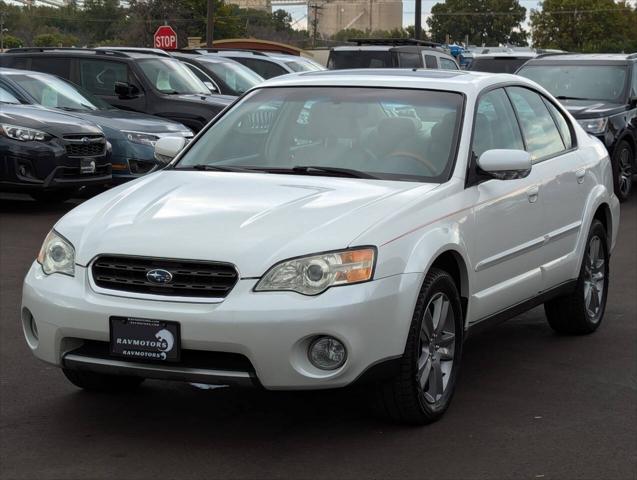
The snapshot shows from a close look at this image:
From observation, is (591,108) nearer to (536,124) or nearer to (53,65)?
(53,65)

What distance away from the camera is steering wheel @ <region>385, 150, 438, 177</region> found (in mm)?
6051

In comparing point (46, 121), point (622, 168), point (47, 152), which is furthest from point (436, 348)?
point (622, 168)

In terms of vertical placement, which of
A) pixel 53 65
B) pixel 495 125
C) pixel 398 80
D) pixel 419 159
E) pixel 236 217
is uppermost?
pixel 398 80

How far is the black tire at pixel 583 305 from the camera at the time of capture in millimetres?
7410

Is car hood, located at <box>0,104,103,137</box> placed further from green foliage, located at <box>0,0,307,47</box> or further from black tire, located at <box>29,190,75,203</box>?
green foliage, located at <box>0,0,307,47</box>

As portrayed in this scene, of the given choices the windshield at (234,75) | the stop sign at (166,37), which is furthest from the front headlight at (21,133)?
the stop sign at (166,37)

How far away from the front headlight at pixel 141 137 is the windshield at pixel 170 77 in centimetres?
293

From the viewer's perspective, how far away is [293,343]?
194 inches

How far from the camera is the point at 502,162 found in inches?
236

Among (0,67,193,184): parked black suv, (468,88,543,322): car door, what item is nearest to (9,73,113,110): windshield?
(0,67,193,184): parked black suv

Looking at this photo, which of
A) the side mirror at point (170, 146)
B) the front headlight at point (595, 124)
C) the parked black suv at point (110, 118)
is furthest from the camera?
the front headlight at point (595, 124)

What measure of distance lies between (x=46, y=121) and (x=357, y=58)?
9323 millimetres

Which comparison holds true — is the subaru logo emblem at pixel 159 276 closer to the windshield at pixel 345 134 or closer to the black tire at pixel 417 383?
the black tire at pixel 417 383

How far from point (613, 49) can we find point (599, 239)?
3575 inches
